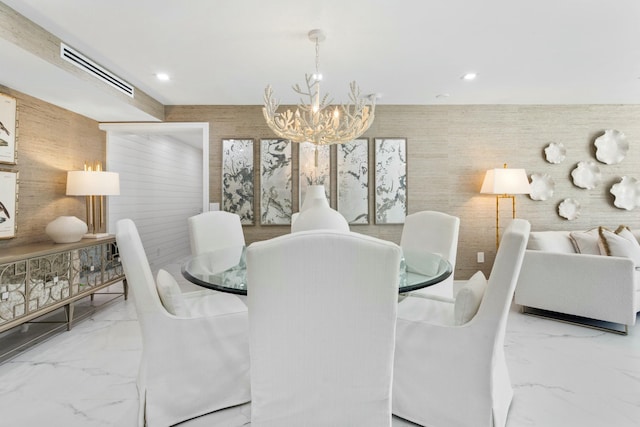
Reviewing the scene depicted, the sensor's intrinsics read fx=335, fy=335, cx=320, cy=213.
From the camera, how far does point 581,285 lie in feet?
9.37

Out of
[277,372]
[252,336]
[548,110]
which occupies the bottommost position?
[277,372]

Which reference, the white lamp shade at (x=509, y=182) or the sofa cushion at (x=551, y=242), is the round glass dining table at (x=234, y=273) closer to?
the sofa cushion at (x=551, y=242)

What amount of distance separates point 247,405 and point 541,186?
→ 4230 mm

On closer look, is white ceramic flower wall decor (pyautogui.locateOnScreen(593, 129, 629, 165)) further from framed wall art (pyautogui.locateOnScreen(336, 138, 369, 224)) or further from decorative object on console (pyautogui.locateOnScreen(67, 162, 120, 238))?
decorative object on console (pyautogui.locateOnScreen(67, 162, 120, 238))

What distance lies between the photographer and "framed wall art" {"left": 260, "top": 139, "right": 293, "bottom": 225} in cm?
422

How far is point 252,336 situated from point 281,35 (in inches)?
84.9

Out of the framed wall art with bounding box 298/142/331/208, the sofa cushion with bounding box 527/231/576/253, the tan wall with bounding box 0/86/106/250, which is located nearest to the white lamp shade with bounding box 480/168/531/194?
the sofa cushion with bounding box 527/231/576/253

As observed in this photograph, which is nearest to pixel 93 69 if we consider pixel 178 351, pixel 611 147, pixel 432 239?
pixel 178 351

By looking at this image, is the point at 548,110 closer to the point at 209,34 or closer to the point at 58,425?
the point at 209,34

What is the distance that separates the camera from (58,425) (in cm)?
165

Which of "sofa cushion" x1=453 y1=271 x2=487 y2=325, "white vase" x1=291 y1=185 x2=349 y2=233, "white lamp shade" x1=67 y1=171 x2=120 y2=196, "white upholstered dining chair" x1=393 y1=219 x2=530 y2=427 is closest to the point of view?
"white upholstered dining chair" x1=393 y1=219 x2=530 y2=427

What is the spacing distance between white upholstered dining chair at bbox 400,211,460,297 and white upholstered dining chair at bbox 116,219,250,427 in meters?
1.23

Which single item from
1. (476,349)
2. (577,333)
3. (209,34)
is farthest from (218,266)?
(577,333)

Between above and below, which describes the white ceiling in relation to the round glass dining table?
above
